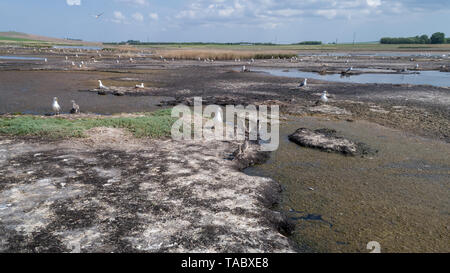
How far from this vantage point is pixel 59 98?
21.3 m

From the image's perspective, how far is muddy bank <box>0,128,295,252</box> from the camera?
18.0 ft

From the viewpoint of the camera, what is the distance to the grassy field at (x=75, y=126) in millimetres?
11375

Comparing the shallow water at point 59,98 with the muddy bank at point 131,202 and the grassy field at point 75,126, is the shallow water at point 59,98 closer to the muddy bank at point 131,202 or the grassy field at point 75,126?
the grassy field at point 75,126

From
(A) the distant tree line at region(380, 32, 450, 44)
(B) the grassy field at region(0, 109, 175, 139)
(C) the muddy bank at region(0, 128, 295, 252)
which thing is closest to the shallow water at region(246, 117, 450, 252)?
(C) the muddy bank at region(0, 128, 295, 252)

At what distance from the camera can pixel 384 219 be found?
6.83 m

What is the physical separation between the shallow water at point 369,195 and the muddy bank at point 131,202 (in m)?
0.85

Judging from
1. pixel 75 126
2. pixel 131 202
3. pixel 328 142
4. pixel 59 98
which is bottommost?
pixel 131 202

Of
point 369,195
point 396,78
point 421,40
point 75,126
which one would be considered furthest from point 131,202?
point 421,40

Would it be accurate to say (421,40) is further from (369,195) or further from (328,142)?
(369,195)

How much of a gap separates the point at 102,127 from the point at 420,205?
443 inches

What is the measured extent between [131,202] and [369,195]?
611 cm

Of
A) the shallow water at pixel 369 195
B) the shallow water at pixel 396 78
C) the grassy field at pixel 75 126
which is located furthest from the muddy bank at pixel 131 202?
the shallow water at pixel 396 78

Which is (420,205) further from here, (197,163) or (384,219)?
(197,163)
